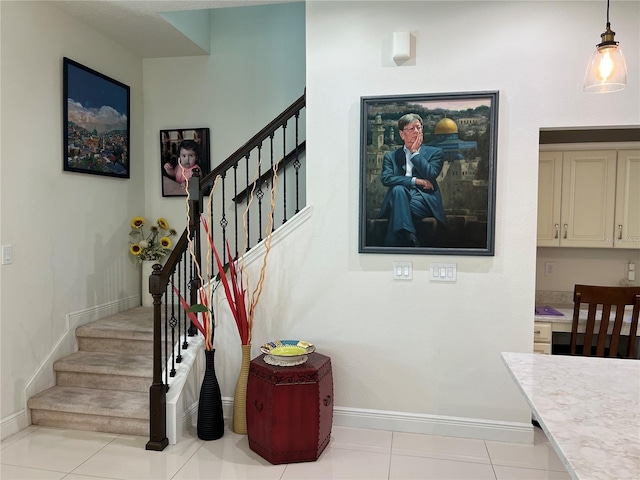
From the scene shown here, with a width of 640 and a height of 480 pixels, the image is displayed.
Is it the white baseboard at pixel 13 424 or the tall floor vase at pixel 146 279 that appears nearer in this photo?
the white baseboard at pixel 13 424

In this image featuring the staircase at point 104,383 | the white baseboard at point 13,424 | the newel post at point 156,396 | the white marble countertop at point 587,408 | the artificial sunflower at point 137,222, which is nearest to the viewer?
the white marble countertop at point 587,408

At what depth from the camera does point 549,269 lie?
4.00 metres

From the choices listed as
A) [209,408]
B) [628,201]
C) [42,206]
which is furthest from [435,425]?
[42,206]

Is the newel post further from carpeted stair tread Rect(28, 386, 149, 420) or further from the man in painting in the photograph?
the man in painting

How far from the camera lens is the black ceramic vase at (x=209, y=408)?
3.19 m

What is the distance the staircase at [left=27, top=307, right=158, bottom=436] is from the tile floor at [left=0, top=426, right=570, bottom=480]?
97mm

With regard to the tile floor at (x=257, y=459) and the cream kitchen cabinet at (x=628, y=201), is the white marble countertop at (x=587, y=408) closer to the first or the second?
the tile floor at (x=257, y=459)

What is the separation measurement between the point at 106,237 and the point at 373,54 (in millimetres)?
2767

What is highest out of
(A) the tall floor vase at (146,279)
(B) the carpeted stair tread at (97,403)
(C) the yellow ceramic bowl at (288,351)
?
(A) the tall floor vase at (146,279)

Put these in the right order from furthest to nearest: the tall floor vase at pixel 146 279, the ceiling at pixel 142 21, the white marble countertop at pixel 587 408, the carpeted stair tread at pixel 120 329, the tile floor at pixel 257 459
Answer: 1. the tall floor vase at pixel 146 279
2. the carpeted stair tread at pixel 120 329
3. the ceiling at pixel 142 21
4. the tile floor at pixel 257 459
5. the white marble countertop at pixel 587 408

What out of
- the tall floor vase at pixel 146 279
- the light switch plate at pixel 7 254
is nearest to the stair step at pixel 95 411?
the light switch plate at pixel 7 254

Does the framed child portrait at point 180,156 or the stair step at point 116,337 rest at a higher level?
the framed child portrait at point 180,156

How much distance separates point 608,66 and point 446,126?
1.26 m

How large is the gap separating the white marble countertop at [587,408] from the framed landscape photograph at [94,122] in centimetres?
350
